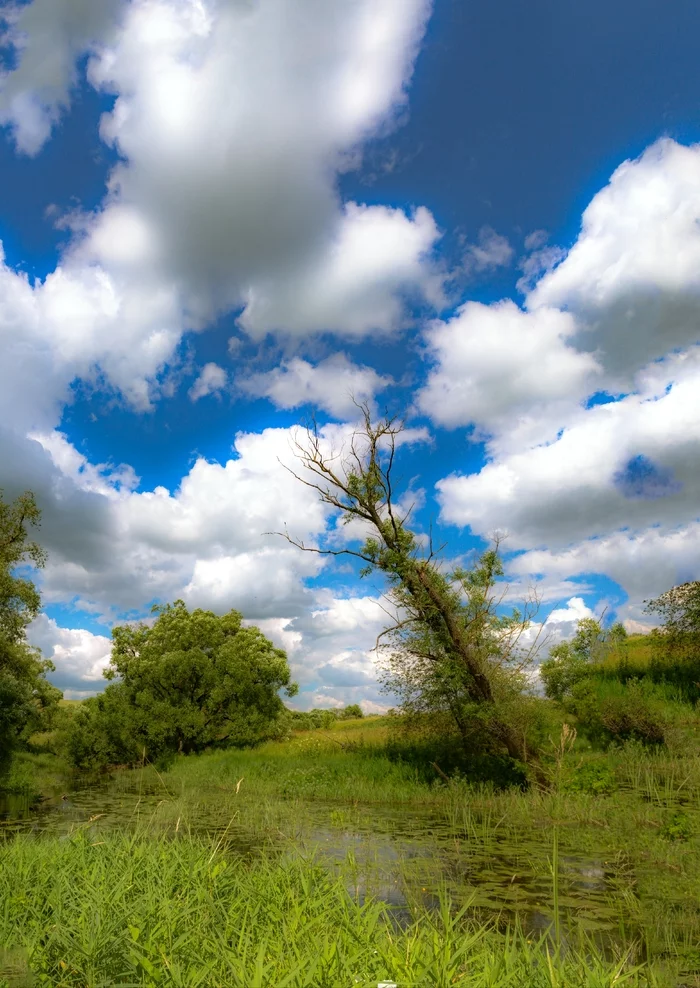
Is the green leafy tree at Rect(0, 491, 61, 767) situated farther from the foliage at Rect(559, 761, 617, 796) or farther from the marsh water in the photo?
the foliage at Rect(559, 761, 617, 796)

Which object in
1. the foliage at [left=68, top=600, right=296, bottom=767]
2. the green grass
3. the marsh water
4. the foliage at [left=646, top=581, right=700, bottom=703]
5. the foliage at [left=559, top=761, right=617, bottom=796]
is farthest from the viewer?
the foliage at [left=68, top=600, right=296, bottom=767]

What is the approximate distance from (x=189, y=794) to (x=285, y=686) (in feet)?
52.7

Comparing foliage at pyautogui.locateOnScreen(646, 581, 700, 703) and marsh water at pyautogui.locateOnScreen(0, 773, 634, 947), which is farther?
foliage at pyautogui.locateOnScreen(646, 581, 700, 703)

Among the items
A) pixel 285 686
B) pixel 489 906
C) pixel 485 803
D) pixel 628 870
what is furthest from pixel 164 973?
pixel 285 686

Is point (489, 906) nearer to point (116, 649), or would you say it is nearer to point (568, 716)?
point (568, 716)

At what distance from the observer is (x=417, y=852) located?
9742 mm

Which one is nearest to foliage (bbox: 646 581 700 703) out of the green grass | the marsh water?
the marsh water

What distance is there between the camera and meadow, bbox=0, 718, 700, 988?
3639 mm

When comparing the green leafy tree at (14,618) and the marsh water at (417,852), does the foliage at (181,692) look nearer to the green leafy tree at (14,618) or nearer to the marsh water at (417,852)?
the green leafy tree at (14,618)

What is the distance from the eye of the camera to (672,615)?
20.6 metres

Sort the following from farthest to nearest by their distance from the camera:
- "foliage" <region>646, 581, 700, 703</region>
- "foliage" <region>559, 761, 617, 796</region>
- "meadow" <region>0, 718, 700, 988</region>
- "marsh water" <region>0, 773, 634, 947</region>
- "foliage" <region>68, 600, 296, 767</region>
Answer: "foliage" <region>68, 600, 296, 767</region> < "foliage" <region>646, 581, 700, 703</region> < "foliage" <region>559, 761, 617, 796</region> < "marsh water" <region>0, 773, 634, 947</region> < "meadow" <region>0, 718, 700, 988</region>

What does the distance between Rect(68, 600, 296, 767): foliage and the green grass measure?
25578mm

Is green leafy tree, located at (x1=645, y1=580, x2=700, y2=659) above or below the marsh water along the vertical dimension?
above

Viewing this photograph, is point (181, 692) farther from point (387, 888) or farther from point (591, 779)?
point (387, 888)
